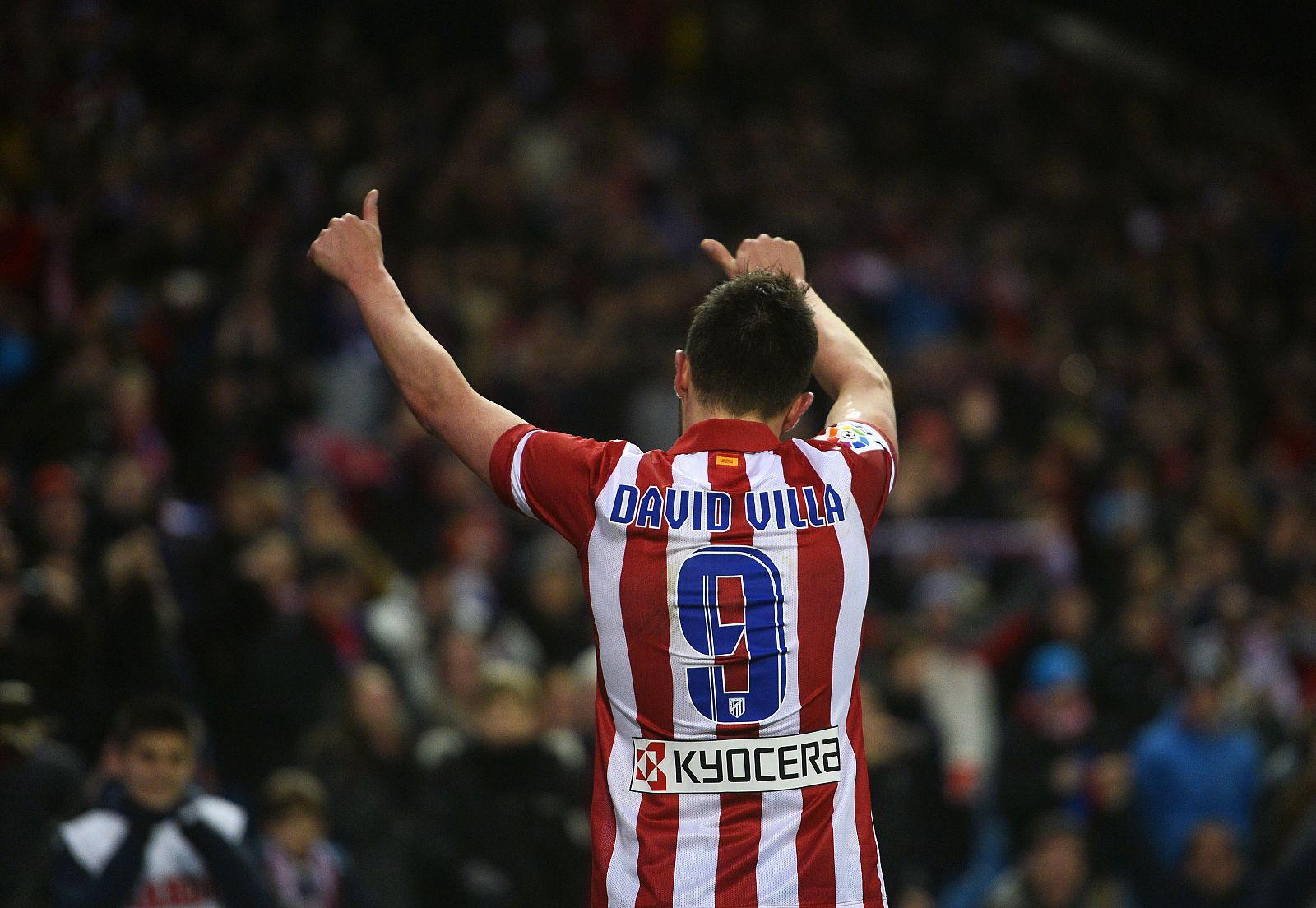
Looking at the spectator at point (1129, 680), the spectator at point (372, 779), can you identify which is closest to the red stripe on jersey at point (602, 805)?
the spectator at point (372, 779)

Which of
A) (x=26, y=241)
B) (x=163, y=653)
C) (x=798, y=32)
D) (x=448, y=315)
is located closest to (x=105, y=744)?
(x=163, y=653)

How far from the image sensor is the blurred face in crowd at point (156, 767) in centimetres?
566

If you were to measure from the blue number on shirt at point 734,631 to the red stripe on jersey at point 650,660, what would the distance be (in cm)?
5

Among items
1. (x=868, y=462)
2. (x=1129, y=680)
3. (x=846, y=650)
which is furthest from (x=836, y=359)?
(x=1129, y=680)

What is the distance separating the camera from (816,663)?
3.25 m

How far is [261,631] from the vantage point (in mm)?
8227

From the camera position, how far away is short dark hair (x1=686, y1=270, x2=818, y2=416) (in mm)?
3305

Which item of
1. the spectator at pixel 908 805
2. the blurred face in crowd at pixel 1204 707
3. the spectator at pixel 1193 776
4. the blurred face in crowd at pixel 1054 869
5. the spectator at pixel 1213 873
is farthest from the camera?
the blurred face in crowd at pixel 1204 707

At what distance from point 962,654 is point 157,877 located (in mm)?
5787

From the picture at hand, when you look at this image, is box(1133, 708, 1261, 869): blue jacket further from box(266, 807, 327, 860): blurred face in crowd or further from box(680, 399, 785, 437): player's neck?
box(680, 399, 785, 437): player's neck

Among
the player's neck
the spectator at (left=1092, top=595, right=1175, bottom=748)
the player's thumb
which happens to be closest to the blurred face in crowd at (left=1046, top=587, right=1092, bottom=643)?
the spectator at (left=1092, top=595, right=1175, bottom=748)

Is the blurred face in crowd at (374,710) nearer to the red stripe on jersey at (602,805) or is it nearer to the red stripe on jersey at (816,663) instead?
the red stripe on jersey at (602,805)

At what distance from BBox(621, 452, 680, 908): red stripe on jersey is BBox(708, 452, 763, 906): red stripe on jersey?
0.10m

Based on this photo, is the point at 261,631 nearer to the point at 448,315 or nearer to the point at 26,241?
the point at 26,241
